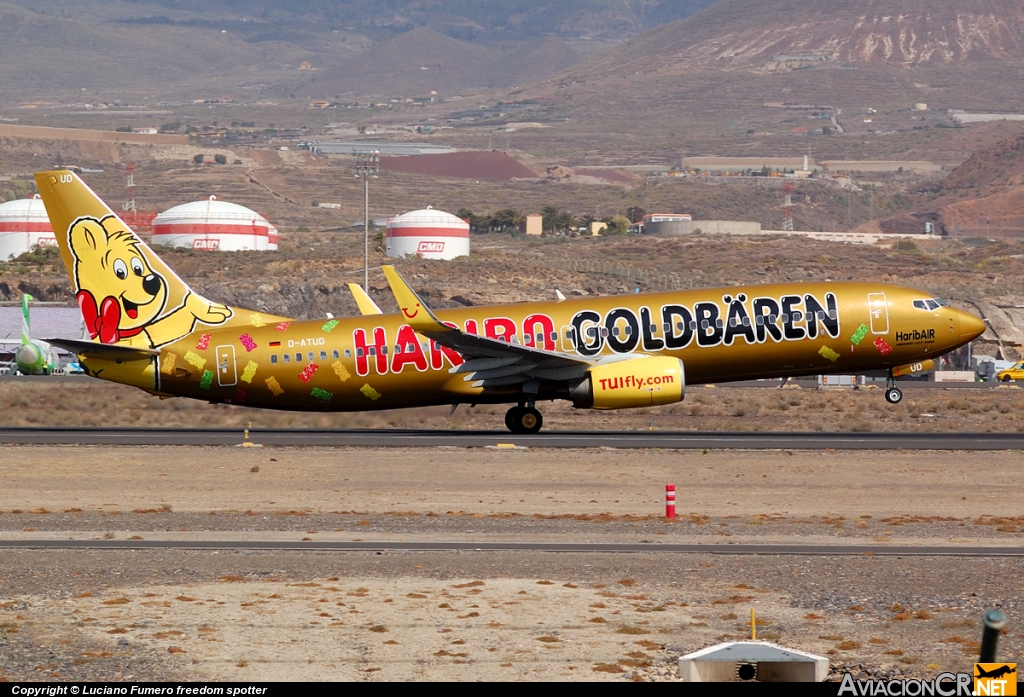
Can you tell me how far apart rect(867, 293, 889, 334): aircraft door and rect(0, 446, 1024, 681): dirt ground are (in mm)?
6655

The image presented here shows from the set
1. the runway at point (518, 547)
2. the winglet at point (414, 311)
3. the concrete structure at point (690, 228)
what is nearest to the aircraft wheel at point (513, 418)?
the winglet at point (414, 311)

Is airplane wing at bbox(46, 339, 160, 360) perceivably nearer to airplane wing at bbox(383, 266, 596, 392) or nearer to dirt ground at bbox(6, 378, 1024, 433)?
dirt ground at bbox(6, 378, 1024, 433)

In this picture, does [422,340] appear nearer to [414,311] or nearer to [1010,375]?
[414,311]

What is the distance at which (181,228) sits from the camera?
141125mm

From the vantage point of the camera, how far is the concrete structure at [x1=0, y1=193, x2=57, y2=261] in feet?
467

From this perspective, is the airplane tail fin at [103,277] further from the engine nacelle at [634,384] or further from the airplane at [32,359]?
the airplane at [32,359]

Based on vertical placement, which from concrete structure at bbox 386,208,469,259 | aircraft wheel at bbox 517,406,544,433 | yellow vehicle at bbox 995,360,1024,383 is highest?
concrete structure at bbox 386,208,469,259

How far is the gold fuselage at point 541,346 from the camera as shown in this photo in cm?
3856

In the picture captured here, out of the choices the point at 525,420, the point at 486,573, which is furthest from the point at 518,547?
the point at 525,420

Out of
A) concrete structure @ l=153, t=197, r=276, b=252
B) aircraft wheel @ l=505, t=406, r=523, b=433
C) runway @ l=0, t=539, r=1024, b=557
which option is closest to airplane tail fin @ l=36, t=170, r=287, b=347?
aircraft wheel @ l=505, t=406, r=523, b=433

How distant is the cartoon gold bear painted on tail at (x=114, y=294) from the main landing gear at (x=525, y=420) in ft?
31.7

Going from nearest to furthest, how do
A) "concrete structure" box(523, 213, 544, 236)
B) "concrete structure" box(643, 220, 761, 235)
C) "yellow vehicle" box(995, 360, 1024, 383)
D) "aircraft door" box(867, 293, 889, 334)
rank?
1. "aircraft door" box(867, 293, 889, 334)
2. "yellow vehicle" box(995, 360, 1024, 383)
3. "concrete structure" box(643, 220, 761, 235)
4. "concrete structure" box(523, 213, 544, 236)

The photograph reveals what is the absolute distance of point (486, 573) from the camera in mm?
20156

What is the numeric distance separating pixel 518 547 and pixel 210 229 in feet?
404
